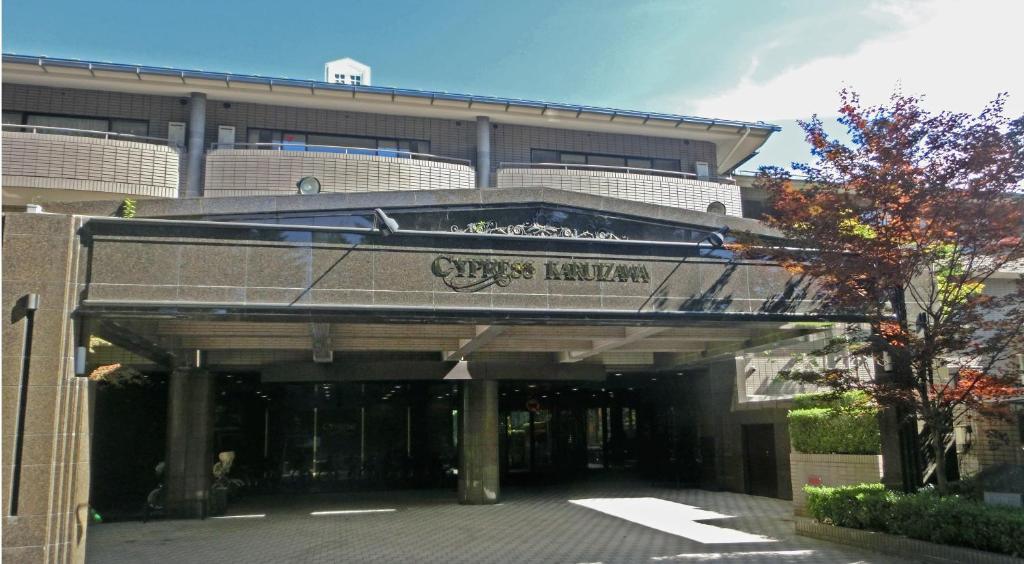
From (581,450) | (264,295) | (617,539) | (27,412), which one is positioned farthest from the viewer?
(581,450)

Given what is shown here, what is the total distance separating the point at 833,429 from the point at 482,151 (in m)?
10.5

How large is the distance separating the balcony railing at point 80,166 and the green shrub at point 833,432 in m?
14.4

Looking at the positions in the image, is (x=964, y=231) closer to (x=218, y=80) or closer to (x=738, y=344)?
(x=738, y=344)

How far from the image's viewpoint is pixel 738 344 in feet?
54.5

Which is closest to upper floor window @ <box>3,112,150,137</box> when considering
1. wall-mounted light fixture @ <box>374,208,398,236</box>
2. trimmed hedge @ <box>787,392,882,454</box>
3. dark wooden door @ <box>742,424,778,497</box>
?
wall-mounted light fixture @ <box>374,208,398,236</box>

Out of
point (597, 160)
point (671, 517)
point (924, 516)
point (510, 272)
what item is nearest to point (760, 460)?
point (671, 517)

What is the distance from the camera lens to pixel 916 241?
12.0 metres

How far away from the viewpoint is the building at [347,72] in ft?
74.1

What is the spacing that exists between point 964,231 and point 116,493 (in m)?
20.5

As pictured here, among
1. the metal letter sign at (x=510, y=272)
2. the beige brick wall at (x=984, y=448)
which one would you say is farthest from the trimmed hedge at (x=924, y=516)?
the metal letter sign at (x=510, y=272)

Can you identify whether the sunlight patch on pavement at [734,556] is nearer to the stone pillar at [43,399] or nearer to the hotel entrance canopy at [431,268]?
the hotel entrance canopy at [431,268]

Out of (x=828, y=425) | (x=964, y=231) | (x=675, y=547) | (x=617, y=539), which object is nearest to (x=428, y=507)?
(x=617, y=539)

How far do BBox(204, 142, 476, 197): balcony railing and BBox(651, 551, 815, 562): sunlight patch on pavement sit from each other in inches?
383

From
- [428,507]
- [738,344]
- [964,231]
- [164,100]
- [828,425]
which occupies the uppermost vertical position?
[164,100]
